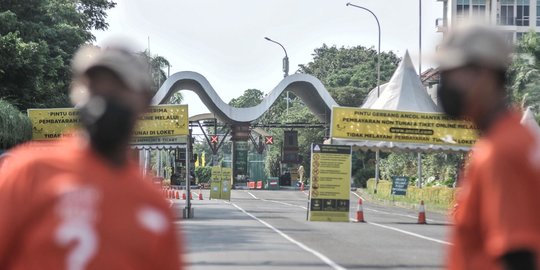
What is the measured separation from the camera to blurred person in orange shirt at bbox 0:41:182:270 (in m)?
2.78

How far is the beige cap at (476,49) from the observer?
3.12 metres

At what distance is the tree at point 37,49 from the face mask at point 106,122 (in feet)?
100

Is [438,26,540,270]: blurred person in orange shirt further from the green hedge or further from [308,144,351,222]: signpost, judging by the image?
the green hedge

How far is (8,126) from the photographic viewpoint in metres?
29.7

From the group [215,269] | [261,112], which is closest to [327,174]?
[215,269]

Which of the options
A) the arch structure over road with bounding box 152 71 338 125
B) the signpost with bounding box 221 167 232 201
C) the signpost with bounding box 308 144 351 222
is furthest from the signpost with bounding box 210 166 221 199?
the signpost with bounding box 308 144 351 222

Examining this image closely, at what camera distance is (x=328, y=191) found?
96.1ft

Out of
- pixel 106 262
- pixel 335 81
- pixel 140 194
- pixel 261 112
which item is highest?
pixel 335 81

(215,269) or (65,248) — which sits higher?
(65,248)

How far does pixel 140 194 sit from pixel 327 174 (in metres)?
26.5

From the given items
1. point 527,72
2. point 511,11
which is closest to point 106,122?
point 527,72

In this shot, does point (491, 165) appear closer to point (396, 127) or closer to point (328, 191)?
point (328, 191)

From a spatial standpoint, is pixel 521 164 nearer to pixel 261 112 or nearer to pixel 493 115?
pixel 493 115

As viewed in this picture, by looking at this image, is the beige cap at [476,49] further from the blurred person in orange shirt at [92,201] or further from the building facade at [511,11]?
the building facade at [511,11]
